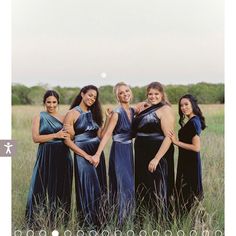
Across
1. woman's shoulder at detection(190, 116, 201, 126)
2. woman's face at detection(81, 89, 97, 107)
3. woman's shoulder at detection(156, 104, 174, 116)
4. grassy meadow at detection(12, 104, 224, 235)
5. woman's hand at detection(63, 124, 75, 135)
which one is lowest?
grassy meadow at detection(12, 104, 224, 235)

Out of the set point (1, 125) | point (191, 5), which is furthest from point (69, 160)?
point (191, 5)

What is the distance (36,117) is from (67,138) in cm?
28

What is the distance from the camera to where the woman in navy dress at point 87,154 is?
2652 millimetres

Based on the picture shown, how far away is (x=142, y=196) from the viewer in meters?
2.69

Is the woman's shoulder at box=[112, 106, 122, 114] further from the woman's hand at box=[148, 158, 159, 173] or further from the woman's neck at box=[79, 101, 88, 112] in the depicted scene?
the woman's hand at box=[148, 158, 159, 173]

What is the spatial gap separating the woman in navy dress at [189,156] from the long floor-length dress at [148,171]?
74mm

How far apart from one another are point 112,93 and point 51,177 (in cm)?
76

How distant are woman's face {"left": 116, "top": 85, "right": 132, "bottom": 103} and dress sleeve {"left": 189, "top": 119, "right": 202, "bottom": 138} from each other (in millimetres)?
506

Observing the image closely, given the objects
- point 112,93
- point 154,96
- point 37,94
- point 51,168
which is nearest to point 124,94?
point 112,93

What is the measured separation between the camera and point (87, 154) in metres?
2.66

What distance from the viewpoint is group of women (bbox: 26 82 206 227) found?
266 cm

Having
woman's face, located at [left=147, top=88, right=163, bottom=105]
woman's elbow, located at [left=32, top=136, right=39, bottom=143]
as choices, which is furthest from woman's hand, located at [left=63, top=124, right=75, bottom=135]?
woman's face, located at [left=147, top=88, right=163, bottom=105]

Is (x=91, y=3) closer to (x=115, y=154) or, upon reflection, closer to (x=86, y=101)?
(x=86, y=101)
